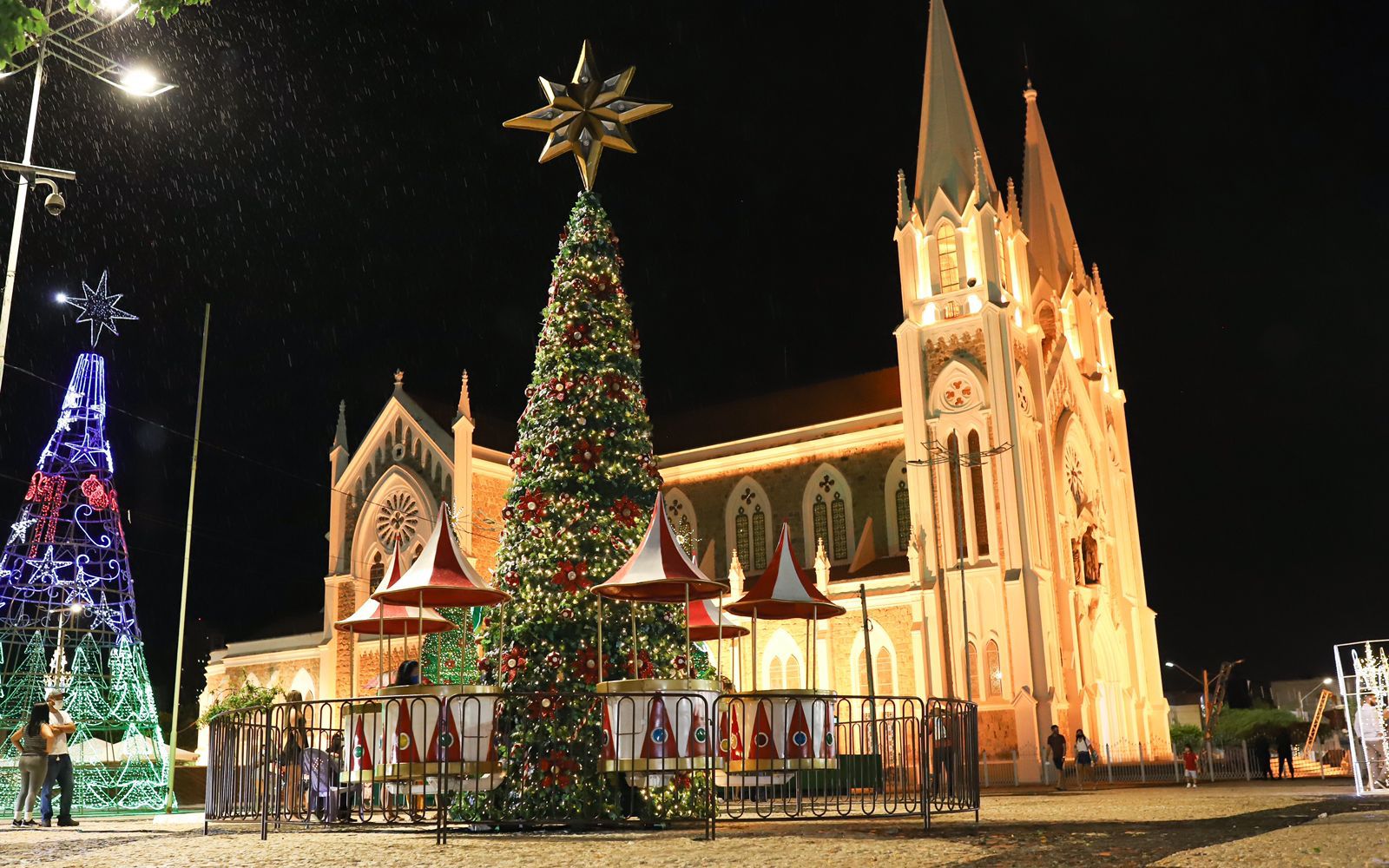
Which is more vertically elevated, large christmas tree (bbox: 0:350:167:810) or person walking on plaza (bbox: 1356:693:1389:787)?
large christmas tree (bbox: 0:350:167:810)

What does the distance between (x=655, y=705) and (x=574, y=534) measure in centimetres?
287

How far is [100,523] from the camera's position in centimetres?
2269

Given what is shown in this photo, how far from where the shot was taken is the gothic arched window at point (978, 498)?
1372 inches

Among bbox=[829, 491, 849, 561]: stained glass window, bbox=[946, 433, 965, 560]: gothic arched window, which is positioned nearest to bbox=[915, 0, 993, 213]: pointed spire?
bbox=[946, 433, 965, 560]: gothic arched window

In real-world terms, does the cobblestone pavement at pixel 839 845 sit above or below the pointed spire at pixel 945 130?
below

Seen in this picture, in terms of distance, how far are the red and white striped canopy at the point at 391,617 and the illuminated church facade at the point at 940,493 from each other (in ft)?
51.6

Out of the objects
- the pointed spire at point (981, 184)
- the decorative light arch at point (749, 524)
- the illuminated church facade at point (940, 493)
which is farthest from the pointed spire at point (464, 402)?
the pointed spire at point (981, 184)

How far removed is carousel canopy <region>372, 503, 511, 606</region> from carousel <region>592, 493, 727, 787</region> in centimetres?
149

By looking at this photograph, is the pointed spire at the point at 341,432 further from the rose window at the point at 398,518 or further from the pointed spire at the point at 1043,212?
the pointed spire at the point at 1043,212

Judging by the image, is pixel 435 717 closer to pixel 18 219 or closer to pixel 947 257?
pixel 18 219

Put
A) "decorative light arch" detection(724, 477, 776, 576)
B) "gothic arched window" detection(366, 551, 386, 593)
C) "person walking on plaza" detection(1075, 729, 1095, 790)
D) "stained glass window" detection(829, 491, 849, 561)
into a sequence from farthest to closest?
1. "gothic arched window" detection(366, 551, 386, 593)
2. "decorative light arch" detection(724, 477, 776, 576)
3. "stained glass window" detection(829, 491, 849, 561)
4. "person walking on plaza" detection(1075, 729, 1095, 790)

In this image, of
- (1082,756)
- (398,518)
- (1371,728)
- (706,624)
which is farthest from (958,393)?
(706,624)

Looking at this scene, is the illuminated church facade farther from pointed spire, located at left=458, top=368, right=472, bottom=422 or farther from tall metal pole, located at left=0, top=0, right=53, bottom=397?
tall metal pole, located at left=0, top=0, right=53, bottom=397

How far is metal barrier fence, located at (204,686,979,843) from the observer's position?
38.9 feet
